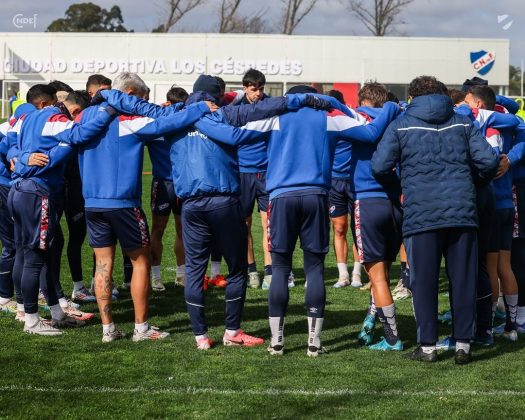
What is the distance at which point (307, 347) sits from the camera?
289 inches

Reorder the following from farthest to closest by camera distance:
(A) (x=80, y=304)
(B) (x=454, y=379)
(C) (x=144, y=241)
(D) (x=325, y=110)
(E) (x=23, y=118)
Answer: (A) (x=80, y=304) → (E) (x=23, y=118) → (C) (x=144, y=241) → (D) (x=325, y=110) → (B) (x=454, y=379)

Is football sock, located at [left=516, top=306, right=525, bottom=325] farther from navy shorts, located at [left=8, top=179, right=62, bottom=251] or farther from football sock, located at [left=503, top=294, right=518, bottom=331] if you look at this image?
navy shorts, located at [left=8, top=179, right=62, bottom=251]

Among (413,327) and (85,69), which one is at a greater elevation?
(85,69)

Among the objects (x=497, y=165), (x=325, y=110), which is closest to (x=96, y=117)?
(x=325, y=110)

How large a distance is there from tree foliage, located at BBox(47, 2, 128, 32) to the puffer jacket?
7502cm

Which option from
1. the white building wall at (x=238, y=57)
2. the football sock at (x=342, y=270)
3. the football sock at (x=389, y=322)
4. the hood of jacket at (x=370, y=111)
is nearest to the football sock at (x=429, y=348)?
the football sock at (x=389, y=322)

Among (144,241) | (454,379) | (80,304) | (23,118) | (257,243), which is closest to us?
(454,379)

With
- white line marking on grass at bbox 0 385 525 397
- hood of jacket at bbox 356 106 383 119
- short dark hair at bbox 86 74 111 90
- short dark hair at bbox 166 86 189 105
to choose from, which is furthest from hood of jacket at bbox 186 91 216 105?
short dark hair at bbox 166 86 189 105

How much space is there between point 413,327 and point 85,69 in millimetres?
39975

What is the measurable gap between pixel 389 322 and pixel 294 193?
4.39ft

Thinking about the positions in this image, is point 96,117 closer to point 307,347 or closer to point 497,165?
point 307,347

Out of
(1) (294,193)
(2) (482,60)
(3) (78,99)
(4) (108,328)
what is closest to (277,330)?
(1) (294,193)

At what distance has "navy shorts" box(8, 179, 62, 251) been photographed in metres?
7.77

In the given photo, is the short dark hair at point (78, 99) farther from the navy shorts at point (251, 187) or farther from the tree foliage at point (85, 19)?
the tree foliage at point (85, 19)
